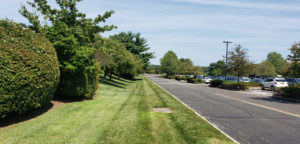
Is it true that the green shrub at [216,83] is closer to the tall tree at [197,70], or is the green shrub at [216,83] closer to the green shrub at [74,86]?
the green shrub at [74,86]

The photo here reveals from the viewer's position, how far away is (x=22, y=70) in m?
5.93

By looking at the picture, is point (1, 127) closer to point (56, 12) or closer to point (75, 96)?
point (75, 96)

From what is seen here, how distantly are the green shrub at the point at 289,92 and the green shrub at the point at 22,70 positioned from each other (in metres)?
16.6

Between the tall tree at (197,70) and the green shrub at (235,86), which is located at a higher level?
the tall tree at (197,70)

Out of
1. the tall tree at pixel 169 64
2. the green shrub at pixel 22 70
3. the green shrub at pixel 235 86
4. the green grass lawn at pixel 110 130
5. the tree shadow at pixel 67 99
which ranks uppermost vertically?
the tall tree at pixel 169 64

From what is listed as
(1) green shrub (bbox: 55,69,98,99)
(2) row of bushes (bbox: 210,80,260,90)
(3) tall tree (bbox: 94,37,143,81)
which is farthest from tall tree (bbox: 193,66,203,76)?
(1) green shrub (bbox: 55,69,98,99)

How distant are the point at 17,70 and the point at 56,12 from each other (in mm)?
7391

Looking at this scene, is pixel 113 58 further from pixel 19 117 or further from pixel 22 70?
pixel 22 70

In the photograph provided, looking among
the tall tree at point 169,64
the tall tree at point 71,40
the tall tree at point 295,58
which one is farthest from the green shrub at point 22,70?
the tall tree at point 169,64

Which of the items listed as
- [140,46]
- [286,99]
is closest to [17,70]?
[286,99]

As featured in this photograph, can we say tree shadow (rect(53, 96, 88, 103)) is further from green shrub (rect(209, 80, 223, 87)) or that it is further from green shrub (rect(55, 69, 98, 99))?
green shrub (rect(209, 80, 223, 87))

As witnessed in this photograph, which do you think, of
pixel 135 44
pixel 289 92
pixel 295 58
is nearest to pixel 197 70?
pixel 135 44

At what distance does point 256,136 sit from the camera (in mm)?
→ 5738

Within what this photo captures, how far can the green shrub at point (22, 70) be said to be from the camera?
18.2 feet
